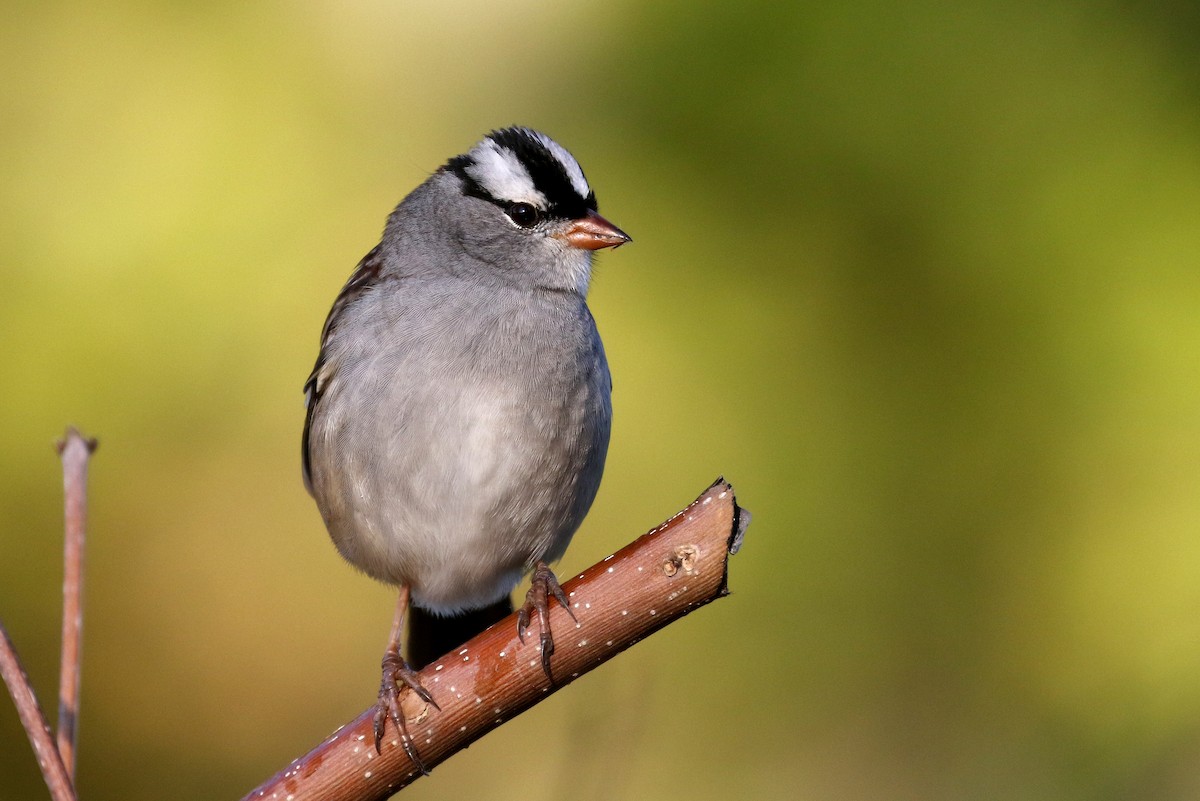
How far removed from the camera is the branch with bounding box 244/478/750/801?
179 cm

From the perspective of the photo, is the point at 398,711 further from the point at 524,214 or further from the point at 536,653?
the point at 524,214

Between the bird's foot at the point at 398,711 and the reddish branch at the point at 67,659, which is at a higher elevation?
the reddish branch at the point at 67,659

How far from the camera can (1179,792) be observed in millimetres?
3219

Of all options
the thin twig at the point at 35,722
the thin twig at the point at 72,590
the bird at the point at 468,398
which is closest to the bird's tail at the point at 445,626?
the bird at the point at 468,398

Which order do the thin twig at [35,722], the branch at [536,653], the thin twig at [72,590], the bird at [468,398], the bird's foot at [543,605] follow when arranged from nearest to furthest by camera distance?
the thin twig at [35,722] < the thin twig at [72,590] < the branch at [536,653] < the bird's foot at [543,605] < the bird at [468,398]

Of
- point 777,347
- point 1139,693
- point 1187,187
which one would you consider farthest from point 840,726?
point 1187,187

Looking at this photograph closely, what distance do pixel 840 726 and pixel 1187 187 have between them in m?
1.98

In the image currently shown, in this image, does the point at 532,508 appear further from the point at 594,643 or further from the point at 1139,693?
the point at 1139,693

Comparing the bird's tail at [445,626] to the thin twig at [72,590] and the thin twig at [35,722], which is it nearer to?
the thin twig at [72,590]

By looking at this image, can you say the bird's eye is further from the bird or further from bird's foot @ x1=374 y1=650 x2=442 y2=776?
bird's foot @ x1=374 y1=650 x2=442 y2=776

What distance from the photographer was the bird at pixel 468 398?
2527 millimetres

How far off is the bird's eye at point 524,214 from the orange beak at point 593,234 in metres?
0.09

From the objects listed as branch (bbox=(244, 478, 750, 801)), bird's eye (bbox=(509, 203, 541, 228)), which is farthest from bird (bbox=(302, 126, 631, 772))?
branch (bbox=(244, 478, 750, 801))

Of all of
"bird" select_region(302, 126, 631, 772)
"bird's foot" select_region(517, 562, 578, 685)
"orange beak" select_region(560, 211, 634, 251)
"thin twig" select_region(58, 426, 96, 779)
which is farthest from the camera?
"orange beak" select_region(560, 211, 634, 251)
